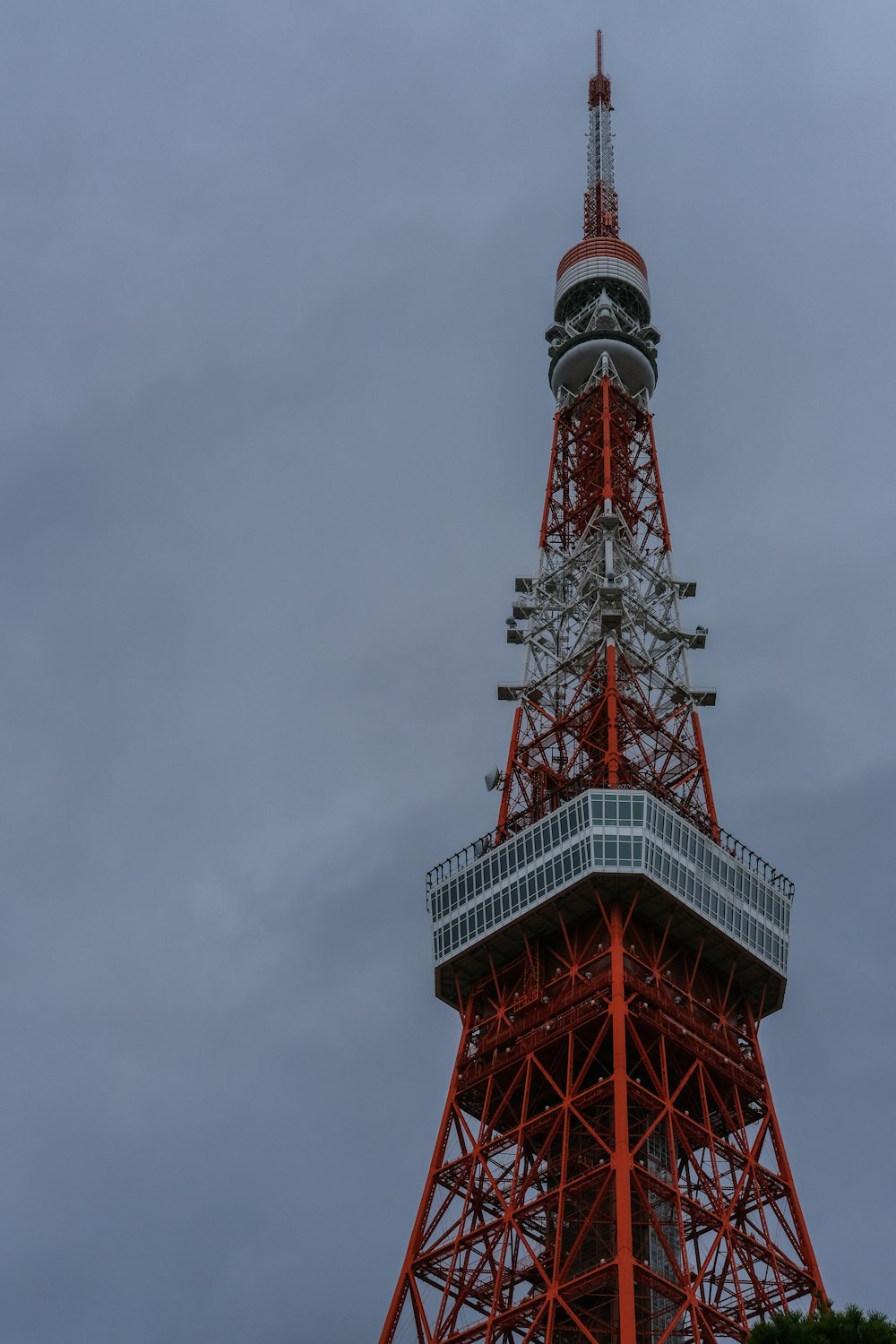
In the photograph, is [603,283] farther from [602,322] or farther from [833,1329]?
[833,1329]

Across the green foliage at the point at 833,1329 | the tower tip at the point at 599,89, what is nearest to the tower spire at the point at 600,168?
the tower tip at the point at 599,89

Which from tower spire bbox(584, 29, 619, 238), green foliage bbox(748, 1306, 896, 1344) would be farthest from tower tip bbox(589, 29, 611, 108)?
green foliage bbox(748, 1306, 896, 1344)

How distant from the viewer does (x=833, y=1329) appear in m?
47.8

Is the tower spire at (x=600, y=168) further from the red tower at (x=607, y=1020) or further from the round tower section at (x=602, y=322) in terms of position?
the red tower at (x=607, y=1020)

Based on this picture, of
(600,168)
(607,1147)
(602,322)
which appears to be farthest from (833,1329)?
(600,168)

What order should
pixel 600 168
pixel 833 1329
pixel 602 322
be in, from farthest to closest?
pixel 600 168, pixel 602 322, pixel 833 1329

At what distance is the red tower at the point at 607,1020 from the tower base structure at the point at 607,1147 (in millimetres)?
120

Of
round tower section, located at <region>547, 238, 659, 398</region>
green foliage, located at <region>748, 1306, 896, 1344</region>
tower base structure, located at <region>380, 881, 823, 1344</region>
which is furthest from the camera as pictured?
round tower section, located at <region>547, 238, 659, 398</region>

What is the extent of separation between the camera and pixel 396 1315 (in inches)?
3243

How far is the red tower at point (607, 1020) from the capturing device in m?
80.1

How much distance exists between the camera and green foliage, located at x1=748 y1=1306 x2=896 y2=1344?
4750 centimetres

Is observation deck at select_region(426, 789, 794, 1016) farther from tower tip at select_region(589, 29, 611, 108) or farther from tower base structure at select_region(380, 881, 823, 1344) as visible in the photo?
tower tip at select_region(589, 29, 611, 108)

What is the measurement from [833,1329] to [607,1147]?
3407cm

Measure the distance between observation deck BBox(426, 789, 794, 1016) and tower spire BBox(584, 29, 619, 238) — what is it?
2010 inches
